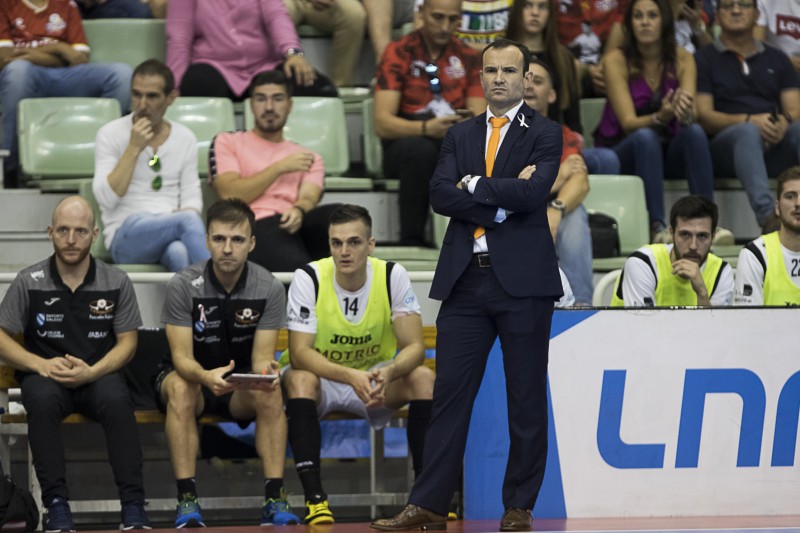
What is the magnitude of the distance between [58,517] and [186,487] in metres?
0.55

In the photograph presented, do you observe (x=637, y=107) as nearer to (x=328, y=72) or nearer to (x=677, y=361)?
(x=328, y=72)

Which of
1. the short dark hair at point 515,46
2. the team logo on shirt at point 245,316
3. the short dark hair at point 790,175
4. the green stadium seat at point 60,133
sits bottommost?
the team logo on shirt at point 245,316

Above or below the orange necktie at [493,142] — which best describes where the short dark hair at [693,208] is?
below

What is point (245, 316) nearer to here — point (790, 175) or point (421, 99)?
point (421, 99)

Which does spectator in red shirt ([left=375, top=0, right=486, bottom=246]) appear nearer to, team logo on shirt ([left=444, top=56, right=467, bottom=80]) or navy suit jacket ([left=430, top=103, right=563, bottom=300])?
team logo on shirt ([left=444, top=56, right=467, bottom=80])

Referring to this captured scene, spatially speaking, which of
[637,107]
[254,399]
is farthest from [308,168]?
[637,107]

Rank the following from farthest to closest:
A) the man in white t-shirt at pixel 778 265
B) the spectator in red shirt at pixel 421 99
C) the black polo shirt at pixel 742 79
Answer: the black polo shirt at pixel 742 79, the spectator in red shirt at pixel 421 99, the man in white t-shirt at pixel 778 265

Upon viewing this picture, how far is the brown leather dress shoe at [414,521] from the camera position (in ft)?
16.5

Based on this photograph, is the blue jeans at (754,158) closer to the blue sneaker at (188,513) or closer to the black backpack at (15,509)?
the blue sneaker at (188,513)

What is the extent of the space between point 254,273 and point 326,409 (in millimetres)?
721

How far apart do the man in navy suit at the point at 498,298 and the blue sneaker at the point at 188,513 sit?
3.54 ft

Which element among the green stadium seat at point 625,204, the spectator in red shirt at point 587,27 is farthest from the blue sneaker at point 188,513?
the spectator in red shirt at point 587,27

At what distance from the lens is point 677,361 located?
5.75 metres

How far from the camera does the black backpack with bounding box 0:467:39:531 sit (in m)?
5.54
